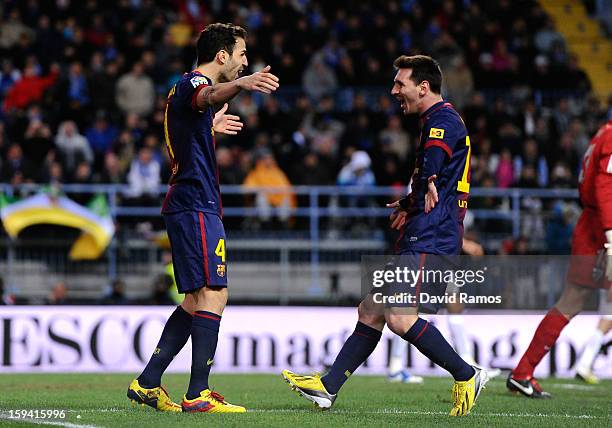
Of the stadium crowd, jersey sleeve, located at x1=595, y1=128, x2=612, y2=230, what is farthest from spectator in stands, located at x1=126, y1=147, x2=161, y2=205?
jersey sleeve, located at x1=595, y1=128, x2=612, y2=230

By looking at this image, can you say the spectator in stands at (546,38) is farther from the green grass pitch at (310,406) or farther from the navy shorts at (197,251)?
the navy shorts at (197,251)

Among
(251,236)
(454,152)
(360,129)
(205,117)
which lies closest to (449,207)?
(454,152)

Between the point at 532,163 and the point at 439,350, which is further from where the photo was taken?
the point at 532,163

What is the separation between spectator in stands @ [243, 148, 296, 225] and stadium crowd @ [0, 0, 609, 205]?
4 cm

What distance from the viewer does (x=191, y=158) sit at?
8.38 meters

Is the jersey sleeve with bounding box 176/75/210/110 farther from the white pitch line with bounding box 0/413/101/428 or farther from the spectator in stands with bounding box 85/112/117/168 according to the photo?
the spectator in stands with bounding box 85/112/117/168

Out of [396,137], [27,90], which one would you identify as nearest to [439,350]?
[396,137]

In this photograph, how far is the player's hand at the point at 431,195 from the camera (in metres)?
8.33

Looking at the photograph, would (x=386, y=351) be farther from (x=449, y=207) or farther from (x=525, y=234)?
(x=449, y=207)

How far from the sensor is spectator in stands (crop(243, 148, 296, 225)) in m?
18.9

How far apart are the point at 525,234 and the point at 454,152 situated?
1040 cm

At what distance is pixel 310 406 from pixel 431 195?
1.82 m

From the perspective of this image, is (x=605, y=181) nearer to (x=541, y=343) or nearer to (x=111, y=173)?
(x=541, y=343)

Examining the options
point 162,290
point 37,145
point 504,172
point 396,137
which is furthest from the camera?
point 396,137
